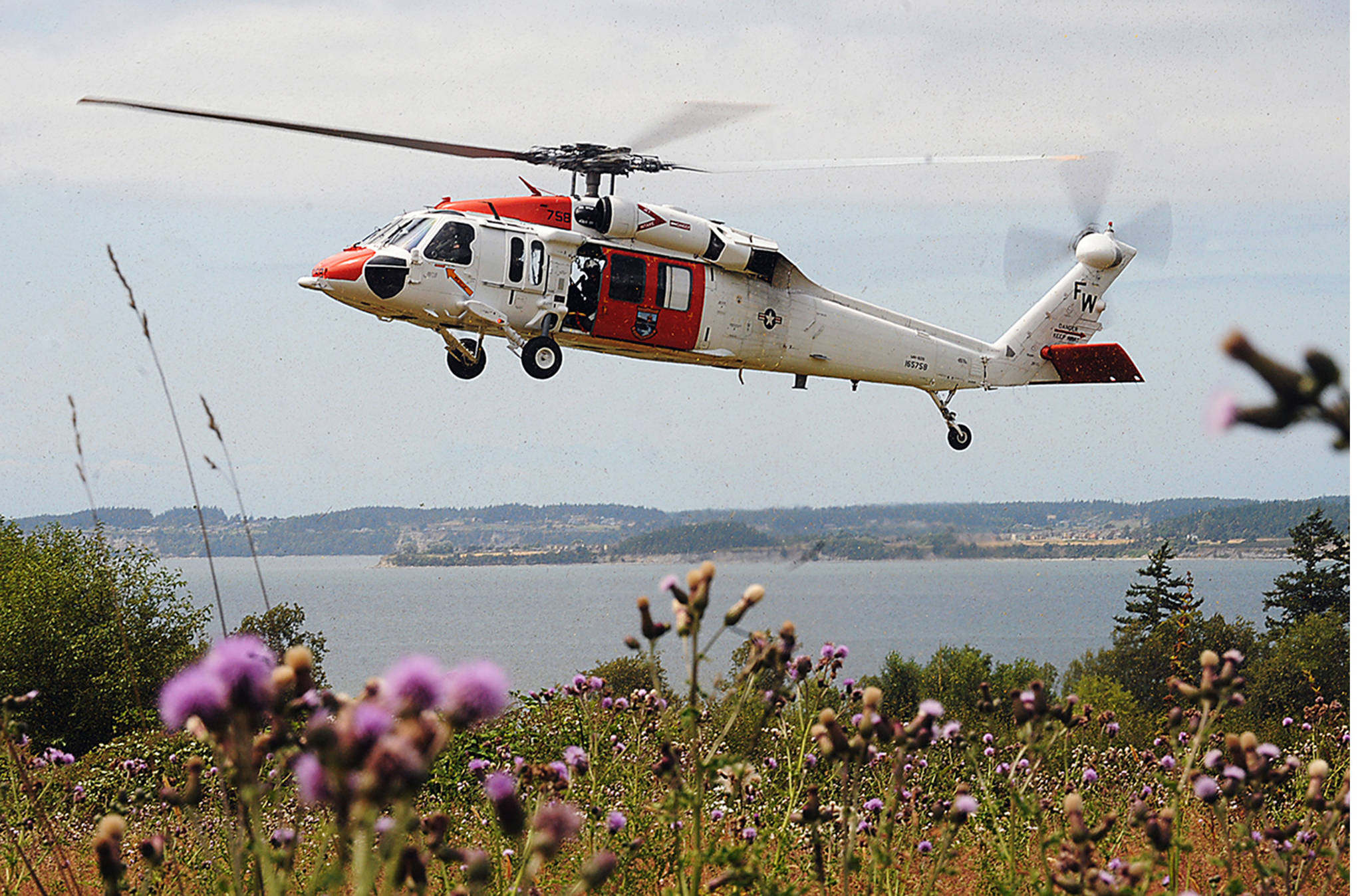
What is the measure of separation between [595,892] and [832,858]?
107cm

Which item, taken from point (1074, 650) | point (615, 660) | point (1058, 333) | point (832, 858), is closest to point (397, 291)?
point (615, 660)

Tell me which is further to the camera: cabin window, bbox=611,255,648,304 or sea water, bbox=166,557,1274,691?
cabin window, bbox=611,255,648,304

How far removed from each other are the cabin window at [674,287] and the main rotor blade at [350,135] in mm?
1226

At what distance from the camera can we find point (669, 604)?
2.06 meters

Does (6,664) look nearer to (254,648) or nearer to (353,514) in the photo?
(353,514)

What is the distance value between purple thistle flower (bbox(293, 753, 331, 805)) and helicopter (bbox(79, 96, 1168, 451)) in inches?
248

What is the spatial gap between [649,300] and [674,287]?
0.19 m

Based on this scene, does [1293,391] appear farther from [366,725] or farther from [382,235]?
[382,235]

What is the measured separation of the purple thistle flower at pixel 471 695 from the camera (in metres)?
1.15

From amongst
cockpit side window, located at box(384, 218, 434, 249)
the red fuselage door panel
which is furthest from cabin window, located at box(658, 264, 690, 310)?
cockpit side window, located at box(384, 218, 434, 249)

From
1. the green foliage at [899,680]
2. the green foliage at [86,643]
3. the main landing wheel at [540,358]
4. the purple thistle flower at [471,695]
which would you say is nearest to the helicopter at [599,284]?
the main landing wheel at [540,358]

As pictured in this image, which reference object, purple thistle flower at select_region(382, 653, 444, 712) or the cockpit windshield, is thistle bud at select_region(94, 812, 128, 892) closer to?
purple thistle flower at select_region(382, 653, 444, 712)

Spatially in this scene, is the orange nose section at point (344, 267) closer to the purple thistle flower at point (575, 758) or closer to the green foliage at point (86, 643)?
the purple thistle flower at point (575, 758)

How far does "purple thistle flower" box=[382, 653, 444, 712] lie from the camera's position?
1.10 m
